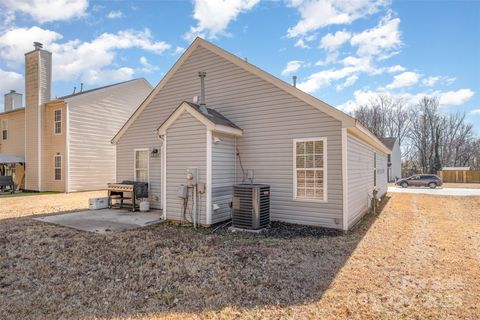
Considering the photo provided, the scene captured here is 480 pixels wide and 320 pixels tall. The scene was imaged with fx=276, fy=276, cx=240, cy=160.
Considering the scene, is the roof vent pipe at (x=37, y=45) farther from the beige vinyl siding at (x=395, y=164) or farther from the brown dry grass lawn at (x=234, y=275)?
the beige vinyl siding at (x=395, y=164)

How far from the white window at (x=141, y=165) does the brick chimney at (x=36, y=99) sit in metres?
10.1

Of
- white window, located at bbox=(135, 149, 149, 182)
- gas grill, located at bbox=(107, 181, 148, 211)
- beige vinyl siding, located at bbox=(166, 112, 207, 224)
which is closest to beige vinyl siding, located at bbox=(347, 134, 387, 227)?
beige vinyl siding, located at bbox=(166, 112, 207, 224)

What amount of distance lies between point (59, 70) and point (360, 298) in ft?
69.7

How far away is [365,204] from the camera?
980cm

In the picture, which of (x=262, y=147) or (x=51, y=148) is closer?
(x=262, y=147)

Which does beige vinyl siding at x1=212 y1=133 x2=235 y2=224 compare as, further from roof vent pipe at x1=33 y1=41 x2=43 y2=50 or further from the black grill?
roof vent pipe at x1=33 y1=41 x2=43 y2=50

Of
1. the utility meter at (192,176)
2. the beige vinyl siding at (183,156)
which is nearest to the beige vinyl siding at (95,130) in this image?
the beige vinyl siding at (183,156)

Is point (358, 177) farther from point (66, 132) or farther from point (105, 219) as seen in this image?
point (66, 132)

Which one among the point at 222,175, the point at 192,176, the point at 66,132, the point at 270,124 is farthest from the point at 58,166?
the point at 270,124

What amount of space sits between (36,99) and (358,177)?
18.4 metres

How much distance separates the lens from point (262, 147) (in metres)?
7.88

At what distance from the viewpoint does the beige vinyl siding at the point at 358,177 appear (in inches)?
286

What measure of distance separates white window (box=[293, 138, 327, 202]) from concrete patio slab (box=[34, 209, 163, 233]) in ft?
13.4

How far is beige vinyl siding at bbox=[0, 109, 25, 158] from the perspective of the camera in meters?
18.7
